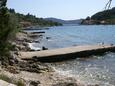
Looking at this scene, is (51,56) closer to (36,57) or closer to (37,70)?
(36,57)

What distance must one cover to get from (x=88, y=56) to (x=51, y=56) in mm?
6620

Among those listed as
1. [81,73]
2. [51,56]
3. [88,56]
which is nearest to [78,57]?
[88,56]

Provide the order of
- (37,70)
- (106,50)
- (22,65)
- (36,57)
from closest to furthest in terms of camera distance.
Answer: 1. (37,70)
2. (22,65)
3. (36,57)
4. (106,50)

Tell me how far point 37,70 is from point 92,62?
430 inches

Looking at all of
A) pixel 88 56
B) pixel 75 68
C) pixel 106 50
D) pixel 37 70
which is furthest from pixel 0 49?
pixel 106 50

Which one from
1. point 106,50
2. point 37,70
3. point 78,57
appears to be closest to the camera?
point 37,70

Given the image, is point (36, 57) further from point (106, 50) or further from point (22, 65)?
point (106, 50)

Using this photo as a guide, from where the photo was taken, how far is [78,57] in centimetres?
3788

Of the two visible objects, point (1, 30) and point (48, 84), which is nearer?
point (48, 84)

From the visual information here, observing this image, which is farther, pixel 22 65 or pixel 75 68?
pixel 75 68

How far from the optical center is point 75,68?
2964 centimetres

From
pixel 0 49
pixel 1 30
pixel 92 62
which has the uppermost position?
pixel 1 30

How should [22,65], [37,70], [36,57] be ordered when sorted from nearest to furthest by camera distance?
[37,70], [22,65], [36,57]

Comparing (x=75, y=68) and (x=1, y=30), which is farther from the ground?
(x=1, y=30)
